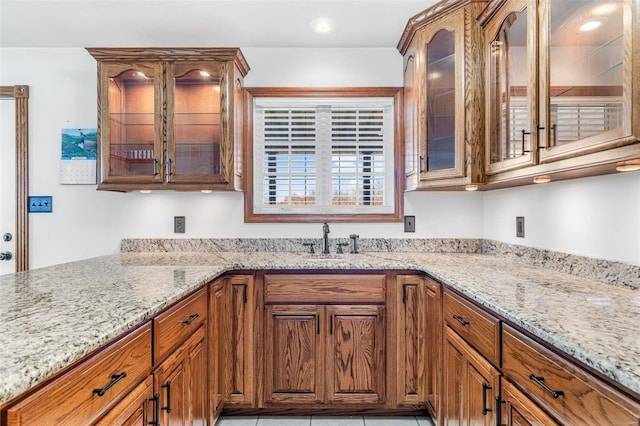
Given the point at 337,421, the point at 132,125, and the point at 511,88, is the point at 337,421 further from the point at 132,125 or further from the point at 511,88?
the point at 132,125

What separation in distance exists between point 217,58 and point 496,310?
81.5 inches

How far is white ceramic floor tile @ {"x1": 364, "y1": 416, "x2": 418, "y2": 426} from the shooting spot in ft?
6.68

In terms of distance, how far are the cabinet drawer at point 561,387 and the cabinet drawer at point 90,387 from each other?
1.13 metres

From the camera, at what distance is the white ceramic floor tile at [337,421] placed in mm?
2027

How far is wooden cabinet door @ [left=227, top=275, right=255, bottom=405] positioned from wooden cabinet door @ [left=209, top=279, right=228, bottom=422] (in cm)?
5

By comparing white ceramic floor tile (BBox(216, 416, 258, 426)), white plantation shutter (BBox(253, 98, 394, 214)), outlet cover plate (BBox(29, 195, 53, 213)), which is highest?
white plantation shutter (BBox(253, 98, 394, 214))

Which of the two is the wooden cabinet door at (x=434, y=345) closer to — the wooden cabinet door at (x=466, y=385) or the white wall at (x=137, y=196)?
the wooden cabinet door at (x=466, y=385)

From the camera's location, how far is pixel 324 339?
203 centimetres

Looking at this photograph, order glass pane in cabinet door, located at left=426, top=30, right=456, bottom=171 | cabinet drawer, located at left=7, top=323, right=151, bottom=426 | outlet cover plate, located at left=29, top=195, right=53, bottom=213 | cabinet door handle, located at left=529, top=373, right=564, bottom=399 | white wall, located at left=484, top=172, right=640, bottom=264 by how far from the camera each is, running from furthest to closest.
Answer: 1. outlet cover plate, located at left=29, top=195, right=53, bottom=213
2. glass pane in cabinet door, located at left=426, top=30, right=456, bottom=171
3. white wall, located at left=484, top=172, right=640, bottom=264
4. cabinet door handle, located at left=529, top=373, right=564, bottom=399
5. cabinet drawer, located at left=7, top=323, right=151, bottom=426

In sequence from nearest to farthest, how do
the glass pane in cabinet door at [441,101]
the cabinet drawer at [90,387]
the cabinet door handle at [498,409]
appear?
the cabinet drawer at [90,387], the cabinet door handle at [498,409], the glass pane in cabinet door at [441,101]

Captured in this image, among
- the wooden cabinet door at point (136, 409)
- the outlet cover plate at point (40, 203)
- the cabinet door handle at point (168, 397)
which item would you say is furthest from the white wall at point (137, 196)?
the wooden cabinet door at point (136, 409)

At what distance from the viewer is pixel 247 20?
225cm

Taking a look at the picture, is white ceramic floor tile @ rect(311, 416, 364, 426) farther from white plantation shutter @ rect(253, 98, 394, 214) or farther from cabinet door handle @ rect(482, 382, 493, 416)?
white plantation shutter @ rect(253, 98, 394, 214)

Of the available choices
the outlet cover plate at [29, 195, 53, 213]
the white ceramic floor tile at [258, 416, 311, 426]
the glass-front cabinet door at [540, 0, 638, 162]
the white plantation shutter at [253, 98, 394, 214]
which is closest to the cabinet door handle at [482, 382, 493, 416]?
the glass-front cabinet door at [540, 0, 638, 162]
